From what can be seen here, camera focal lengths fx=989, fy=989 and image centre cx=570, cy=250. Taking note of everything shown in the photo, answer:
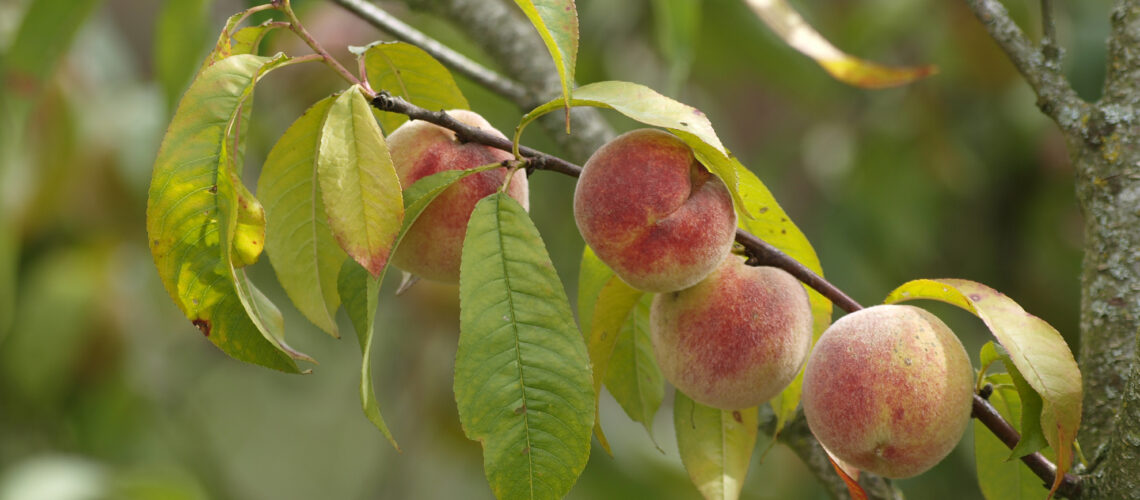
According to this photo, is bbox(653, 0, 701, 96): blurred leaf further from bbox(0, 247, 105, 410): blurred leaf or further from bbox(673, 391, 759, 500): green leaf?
bbox(0, 247, 105, 410): blurred leaf

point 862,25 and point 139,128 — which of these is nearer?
point 862,25

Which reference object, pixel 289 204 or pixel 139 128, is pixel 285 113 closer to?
pixel 139 128

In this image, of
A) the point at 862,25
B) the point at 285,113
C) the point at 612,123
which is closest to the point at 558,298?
the point at 612,123

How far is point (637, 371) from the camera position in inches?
23.0

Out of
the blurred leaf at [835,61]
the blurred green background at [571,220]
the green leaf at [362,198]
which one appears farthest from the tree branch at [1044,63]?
the blurred green background at [571,220]

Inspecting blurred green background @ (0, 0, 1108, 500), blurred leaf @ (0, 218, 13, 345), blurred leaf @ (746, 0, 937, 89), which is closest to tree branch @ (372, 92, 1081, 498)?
blurred leaf @ (746, 0, 937, 89)

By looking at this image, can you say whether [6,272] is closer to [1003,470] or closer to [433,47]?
[433,47]

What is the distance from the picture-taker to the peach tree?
17.4 inches

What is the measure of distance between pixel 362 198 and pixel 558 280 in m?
0.10

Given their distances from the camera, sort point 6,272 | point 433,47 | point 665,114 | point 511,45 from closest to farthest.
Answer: point 665,114 → point 433,47 → point 511,45 → point 6,272

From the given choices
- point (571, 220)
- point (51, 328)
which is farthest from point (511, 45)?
point (51, 328)

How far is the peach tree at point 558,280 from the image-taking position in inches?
17.4

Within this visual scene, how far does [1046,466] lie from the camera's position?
0.49m

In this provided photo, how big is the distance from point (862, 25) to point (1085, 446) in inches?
40.4
